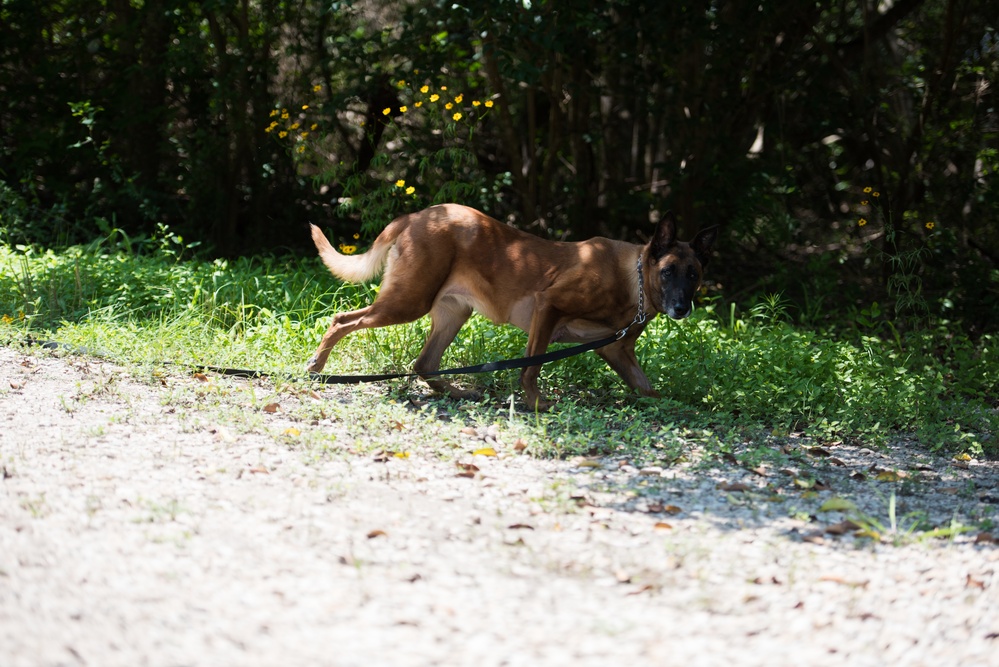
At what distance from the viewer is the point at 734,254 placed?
11.9m

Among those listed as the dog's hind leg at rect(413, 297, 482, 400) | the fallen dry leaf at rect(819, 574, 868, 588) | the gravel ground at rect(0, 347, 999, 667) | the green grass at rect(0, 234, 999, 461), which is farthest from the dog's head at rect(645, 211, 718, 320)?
the fallen dry leaf at rect(819, 574, 868, 588)

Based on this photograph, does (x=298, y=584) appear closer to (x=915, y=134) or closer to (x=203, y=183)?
(x=203, y=183)

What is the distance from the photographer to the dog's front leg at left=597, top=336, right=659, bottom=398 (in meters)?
6.60

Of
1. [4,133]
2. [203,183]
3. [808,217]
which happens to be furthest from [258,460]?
[808,217]

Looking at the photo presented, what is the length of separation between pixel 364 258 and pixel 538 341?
1372mm

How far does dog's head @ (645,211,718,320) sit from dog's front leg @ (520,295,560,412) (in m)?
0.68

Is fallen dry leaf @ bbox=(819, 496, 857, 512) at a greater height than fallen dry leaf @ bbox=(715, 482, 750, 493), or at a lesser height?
greater

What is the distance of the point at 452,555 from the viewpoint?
3711 millimetres

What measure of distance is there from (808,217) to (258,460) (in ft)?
36.5

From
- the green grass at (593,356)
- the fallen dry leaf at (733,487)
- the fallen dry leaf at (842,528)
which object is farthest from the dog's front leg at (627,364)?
the fallen dry leaf at (842,528)

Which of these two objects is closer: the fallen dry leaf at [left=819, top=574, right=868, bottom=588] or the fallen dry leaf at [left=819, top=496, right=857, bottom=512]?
the fallen dry leaf at [left=819, top=574, right=868, bottom=588]

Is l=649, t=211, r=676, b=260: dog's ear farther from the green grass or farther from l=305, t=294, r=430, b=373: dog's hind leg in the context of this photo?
l=305, t=294, r=430, b=373: dog's hind leg

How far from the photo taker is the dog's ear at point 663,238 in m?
6.15

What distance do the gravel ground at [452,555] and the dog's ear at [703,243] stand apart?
156 centimetres
